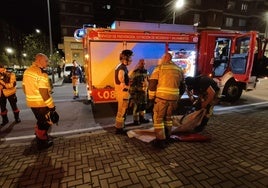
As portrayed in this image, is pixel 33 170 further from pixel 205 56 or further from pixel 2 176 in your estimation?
pixel 205 56

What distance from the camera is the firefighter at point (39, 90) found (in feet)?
12.1

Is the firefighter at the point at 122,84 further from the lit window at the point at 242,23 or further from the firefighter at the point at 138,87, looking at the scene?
the lit window at the point at 242,23

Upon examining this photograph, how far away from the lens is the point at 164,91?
3.84 meters

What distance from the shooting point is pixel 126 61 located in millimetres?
4699

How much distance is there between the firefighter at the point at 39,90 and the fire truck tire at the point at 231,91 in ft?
22.5

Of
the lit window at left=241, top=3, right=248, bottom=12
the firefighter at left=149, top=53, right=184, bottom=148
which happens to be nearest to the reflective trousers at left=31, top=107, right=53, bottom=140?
the firefighter at left=149, top=53, right=184, bottom=148

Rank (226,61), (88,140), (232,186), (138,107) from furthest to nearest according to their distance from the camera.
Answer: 1. (226,61)
2. (138,107)
3. (88,140)
4. (232,186)

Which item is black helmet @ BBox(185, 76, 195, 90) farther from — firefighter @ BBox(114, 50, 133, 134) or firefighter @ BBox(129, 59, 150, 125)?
firefighter @ BBox(114, 50, 133, 134)

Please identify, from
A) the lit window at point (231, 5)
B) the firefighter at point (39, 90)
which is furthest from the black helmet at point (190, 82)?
the lit window at point (231, 5)

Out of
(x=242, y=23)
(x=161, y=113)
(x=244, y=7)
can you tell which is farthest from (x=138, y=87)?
(x=244, y=7)

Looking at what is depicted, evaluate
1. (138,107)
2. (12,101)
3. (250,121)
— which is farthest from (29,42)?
(250,121)

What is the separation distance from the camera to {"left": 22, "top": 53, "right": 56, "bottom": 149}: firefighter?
3691 mm

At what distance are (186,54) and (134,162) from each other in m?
4.96

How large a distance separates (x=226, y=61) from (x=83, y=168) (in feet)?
23.3
